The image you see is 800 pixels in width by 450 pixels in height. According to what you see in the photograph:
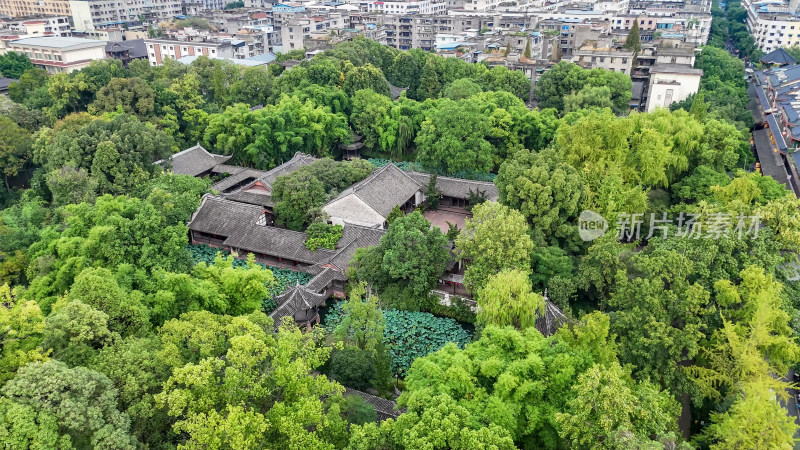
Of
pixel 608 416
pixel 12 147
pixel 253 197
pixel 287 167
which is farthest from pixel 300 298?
pixel 12 147

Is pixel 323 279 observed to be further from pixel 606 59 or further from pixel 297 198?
pixel 606 59

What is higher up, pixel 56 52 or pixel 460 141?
pixel 56 52

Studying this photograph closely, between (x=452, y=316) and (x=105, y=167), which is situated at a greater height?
(x=105, y=167)

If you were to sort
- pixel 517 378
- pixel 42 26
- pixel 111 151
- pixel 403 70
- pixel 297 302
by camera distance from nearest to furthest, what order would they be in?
pixel 517 378 → pixel 297 302 → pixel 111 151 → pixel 403 70 → pixel 42 26

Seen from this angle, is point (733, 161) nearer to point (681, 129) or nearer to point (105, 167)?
point (681, 129)

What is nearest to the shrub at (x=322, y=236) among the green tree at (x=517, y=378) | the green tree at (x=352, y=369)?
the green tree at (x=352, y=369)

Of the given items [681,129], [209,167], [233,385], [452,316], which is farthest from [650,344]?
[209,167]
